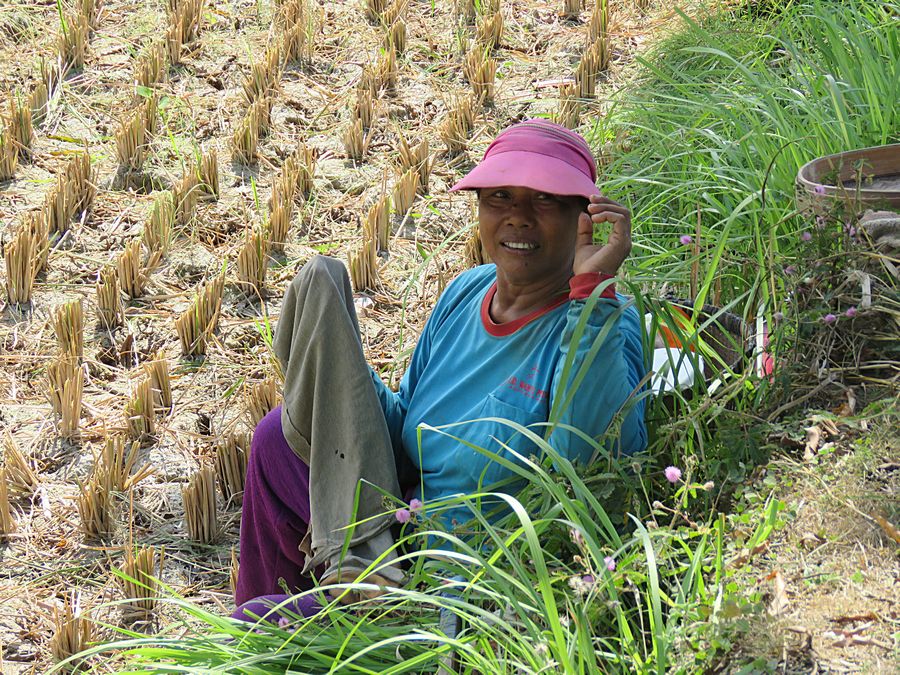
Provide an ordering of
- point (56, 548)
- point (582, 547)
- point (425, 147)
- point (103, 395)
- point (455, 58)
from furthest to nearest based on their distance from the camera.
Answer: point (455, 58)
point (425, 147)
point (103, 395)
point (56, 548)
point (582, 547)

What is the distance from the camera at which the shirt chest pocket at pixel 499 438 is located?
2.14m

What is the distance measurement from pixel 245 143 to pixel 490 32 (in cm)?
157

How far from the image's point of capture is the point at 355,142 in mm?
4727

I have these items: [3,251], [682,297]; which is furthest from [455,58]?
[682,297]

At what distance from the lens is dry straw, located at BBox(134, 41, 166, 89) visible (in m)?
5.17

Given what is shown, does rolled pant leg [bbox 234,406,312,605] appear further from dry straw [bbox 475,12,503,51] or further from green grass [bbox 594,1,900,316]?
dry straw [bbox 475,12,503,51]

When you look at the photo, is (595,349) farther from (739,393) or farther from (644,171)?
(644,171)

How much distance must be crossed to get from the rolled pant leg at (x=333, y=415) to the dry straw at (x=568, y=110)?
2.52 meters

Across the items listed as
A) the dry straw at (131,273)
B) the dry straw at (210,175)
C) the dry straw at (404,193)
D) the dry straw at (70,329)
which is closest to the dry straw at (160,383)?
the dry straw at (70,329)

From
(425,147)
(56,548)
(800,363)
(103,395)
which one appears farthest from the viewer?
(425,147)

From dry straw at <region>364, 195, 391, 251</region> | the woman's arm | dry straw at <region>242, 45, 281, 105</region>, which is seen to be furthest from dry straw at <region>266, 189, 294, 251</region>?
the woman's arm

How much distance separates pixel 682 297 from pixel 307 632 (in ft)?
5.14

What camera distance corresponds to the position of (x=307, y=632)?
194cm

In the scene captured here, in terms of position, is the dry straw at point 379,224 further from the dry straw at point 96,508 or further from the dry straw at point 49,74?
the dry straw at point 49,74
